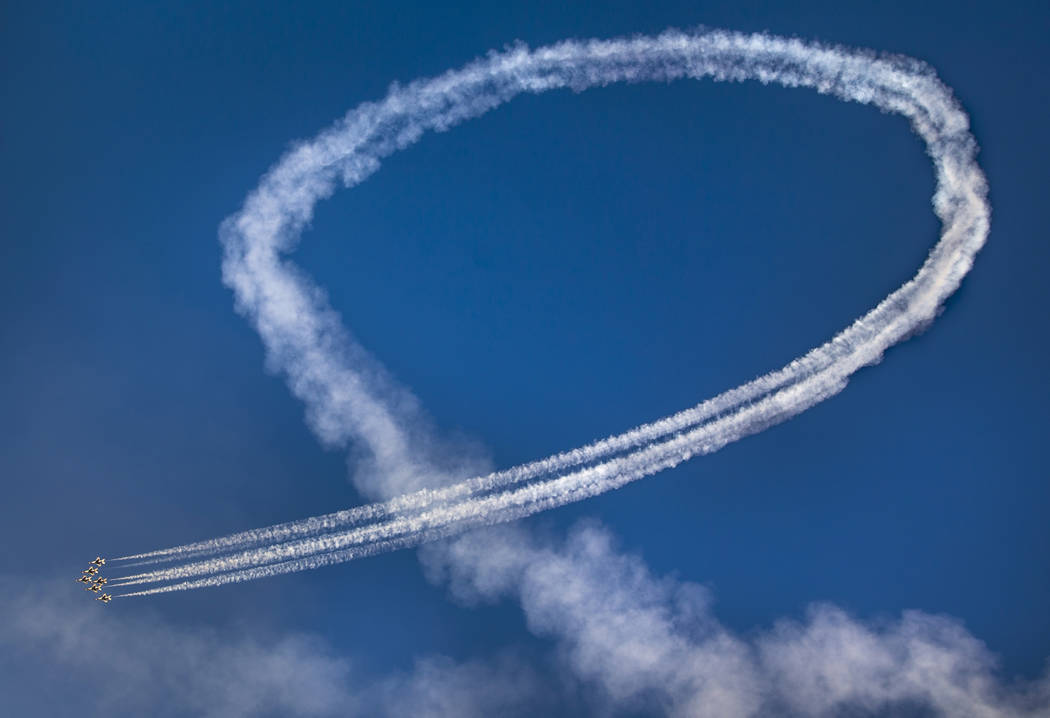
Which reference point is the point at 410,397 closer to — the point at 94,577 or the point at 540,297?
the point at 540,297

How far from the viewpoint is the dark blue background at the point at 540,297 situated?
40.8 ft

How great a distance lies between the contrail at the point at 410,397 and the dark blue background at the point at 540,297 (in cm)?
34

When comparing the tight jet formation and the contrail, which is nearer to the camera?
the contrail

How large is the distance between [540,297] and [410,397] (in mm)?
3357

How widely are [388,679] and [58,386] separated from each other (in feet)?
31.4

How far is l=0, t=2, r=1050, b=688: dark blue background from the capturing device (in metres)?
12.4

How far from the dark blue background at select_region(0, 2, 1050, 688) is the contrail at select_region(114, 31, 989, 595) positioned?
13.3 inches

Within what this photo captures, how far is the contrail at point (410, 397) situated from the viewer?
12180 millimetres

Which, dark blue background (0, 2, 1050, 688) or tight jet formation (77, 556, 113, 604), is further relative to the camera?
tight jet formation (77, 556, 113, 604)

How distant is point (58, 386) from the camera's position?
14375mm

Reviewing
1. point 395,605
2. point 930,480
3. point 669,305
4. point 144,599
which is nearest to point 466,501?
point 395,605

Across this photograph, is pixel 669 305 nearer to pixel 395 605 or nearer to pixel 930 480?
pixel 930 480

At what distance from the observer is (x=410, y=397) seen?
44.4ft

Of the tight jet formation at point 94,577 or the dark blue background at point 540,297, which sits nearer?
the dark blue background at point 540,297
